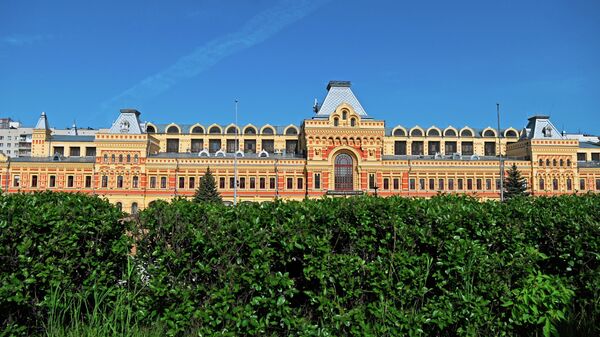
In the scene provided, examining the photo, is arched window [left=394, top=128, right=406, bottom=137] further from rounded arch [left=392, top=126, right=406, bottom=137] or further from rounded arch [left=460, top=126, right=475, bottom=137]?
rounded arch [left=460, top=126, right=475, bottom=137]

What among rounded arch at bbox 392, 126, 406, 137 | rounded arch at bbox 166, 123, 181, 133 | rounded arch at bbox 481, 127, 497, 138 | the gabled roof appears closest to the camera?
the gabled roof

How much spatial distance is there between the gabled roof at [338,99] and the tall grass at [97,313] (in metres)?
50.0

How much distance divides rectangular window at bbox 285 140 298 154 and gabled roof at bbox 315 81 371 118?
26.0 ft

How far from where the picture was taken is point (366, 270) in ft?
23.1

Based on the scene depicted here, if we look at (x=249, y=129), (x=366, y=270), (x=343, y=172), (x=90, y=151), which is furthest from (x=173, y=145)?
(x=366, y=270)

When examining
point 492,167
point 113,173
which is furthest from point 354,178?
point 113,173

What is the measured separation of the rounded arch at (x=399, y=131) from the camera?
64.1 m

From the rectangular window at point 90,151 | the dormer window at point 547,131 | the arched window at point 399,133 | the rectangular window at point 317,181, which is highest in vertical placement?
the arched window at point 399,133

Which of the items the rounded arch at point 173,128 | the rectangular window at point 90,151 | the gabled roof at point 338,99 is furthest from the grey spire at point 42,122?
the gabled roof at point 338,99

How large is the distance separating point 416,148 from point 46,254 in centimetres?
6131

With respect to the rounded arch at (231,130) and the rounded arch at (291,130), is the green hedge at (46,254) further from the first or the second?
the rounded arch at (291,130)

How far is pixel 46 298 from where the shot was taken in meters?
6.52

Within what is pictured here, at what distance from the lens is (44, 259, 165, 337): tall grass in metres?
6.48

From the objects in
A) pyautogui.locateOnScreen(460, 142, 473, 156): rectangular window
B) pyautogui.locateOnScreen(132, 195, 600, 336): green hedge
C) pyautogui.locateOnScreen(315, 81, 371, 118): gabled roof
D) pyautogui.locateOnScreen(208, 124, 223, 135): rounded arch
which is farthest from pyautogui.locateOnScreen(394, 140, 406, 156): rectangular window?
pyautogui.locateOnScreen(132, 195, 600, 336): green hedge
